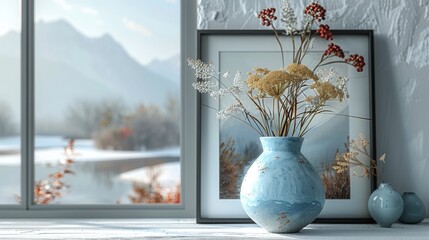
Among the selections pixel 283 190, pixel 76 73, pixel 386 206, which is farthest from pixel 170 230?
pixel 76 73

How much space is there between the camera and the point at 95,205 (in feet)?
7.80

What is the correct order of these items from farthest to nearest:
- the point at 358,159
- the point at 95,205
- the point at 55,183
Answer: the point at 55,183 < the point at 95,205 < the point at 358,159

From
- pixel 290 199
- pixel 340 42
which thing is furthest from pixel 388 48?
pixel 290 199

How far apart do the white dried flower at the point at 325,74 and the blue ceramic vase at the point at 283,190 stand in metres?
0.24

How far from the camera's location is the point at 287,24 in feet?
7.16

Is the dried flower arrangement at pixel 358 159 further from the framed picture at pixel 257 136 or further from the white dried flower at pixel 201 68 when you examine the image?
the white dried flower at pixel 201 68

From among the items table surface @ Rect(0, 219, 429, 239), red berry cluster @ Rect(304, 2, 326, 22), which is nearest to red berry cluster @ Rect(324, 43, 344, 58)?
red berry cluster @ Rect(304, 2, 326, 22)

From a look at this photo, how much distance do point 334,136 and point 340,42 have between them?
356 mm

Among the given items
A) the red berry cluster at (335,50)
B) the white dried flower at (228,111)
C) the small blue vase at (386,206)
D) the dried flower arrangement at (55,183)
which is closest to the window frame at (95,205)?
the dried flower arrangement at (55,183)

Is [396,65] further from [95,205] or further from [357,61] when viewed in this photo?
[95,205]

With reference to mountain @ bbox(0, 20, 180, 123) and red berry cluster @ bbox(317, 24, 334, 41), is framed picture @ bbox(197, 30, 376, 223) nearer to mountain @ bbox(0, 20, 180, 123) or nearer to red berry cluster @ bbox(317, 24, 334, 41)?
red berry cluster @ bbox(317, 24, 334, 41)

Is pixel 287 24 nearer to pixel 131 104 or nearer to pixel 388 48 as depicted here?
pixel 388 48

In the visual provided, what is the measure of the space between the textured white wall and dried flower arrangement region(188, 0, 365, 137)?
0.36 feet

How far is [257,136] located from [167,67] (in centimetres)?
105
